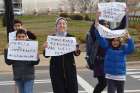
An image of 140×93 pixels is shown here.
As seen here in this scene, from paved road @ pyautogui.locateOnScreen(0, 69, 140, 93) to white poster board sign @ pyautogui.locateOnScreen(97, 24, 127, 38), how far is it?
138 inches

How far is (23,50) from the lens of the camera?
8930 mm

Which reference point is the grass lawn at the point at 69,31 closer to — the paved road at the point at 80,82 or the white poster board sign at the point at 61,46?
the paved road at the point at 80,82

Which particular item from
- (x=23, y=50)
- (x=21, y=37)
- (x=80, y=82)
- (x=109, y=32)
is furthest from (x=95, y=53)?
(x=80, y=82)

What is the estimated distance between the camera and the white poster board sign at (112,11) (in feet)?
29.7

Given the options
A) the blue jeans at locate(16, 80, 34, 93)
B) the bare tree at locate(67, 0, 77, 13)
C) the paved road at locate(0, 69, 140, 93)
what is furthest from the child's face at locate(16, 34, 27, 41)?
the bare tree at locate(67, 0, 77, 13)

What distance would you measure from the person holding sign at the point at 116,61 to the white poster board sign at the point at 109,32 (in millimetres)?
68

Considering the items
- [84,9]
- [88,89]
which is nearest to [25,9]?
[84,9]

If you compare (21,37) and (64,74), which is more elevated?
(21,37)

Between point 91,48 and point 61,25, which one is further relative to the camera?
point 91,48

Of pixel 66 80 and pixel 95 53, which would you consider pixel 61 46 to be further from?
pixel 95 53

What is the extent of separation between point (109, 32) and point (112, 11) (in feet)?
1.33

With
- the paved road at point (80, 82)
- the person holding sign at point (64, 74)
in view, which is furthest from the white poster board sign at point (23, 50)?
the paved road at point (80, 82)

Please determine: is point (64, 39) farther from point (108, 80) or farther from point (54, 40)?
point (108, 80)

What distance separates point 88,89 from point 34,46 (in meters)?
3.95
